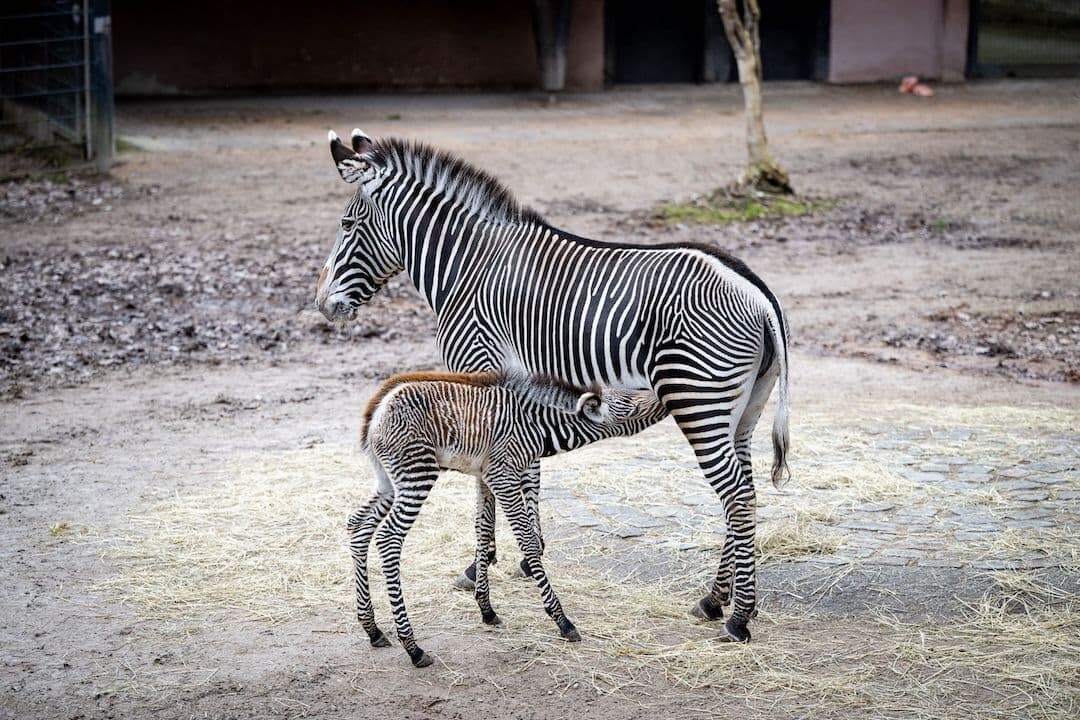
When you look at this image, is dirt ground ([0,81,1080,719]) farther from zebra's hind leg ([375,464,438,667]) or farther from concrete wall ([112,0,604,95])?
concrete wall ([112,0,604,95])

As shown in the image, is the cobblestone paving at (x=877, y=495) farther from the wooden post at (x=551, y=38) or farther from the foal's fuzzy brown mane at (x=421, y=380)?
the wooden post at (x=551, y=38)

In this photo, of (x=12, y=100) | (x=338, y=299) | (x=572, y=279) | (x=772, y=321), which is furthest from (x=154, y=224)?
(x=772, y=321)

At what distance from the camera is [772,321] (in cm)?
564

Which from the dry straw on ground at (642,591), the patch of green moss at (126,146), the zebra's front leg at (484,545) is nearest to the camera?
the dry straw on ground at (642,591)

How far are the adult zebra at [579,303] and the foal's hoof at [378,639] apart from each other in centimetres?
92

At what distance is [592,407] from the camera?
18.5 feet

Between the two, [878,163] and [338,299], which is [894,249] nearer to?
[878,163]

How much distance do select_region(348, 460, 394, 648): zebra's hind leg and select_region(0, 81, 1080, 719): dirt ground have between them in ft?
0.35

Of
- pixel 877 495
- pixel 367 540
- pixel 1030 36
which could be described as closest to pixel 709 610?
pixel 367 540

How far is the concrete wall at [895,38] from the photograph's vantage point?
2508cm

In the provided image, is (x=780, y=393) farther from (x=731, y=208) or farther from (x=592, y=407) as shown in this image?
(x=731, y=208)

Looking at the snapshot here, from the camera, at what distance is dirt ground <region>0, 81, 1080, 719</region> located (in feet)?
17.3

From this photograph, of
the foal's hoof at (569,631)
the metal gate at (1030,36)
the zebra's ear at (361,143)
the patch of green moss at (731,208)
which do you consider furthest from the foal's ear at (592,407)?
the metal gate at (1030,36)

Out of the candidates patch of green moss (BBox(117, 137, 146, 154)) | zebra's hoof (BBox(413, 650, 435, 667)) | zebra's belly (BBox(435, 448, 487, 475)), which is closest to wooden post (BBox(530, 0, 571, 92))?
patch of green moss (BBox(117, 137, 146, 154))
